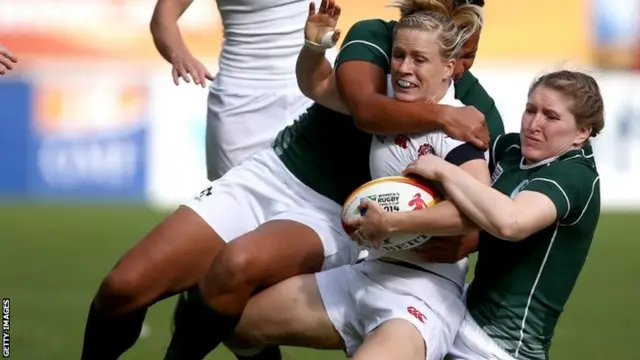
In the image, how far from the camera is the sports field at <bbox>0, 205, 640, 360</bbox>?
285 inches

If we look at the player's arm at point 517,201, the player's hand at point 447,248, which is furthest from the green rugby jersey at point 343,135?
the player's arm at point 517,201

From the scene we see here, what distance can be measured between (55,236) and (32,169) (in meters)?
3.49

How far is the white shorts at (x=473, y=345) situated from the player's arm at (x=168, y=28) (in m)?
2.19

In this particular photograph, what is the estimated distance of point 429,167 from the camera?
4.53m

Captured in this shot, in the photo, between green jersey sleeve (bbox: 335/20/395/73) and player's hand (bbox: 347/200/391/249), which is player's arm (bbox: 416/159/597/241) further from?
green jersey sleeve (bbox: 335/20/395/73)

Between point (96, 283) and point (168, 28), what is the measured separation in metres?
3.71

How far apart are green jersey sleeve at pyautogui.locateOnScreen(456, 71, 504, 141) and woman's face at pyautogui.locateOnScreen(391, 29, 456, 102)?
27cm

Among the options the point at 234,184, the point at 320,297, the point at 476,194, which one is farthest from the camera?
the point at 234,184

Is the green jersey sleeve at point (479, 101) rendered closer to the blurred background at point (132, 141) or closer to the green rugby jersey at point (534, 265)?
the green rugby jersey at point (534, 265)

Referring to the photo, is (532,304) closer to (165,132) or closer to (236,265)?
(236,265)

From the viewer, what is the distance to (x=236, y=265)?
4.93 metres

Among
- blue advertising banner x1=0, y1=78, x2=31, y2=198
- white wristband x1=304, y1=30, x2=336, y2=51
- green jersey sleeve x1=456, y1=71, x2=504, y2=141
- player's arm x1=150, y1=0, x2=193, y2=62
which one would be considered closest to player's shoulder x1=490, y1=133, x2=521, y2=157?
green jersey sleeve x1=456, y1=71, x2=504, y2=141

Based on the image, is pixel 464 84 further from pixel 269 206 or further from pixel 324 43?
pixel 269 206

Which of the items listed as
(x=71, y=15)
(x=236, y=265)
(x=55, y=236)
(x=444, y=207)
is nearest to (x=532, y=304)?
(x=444, y=207)
